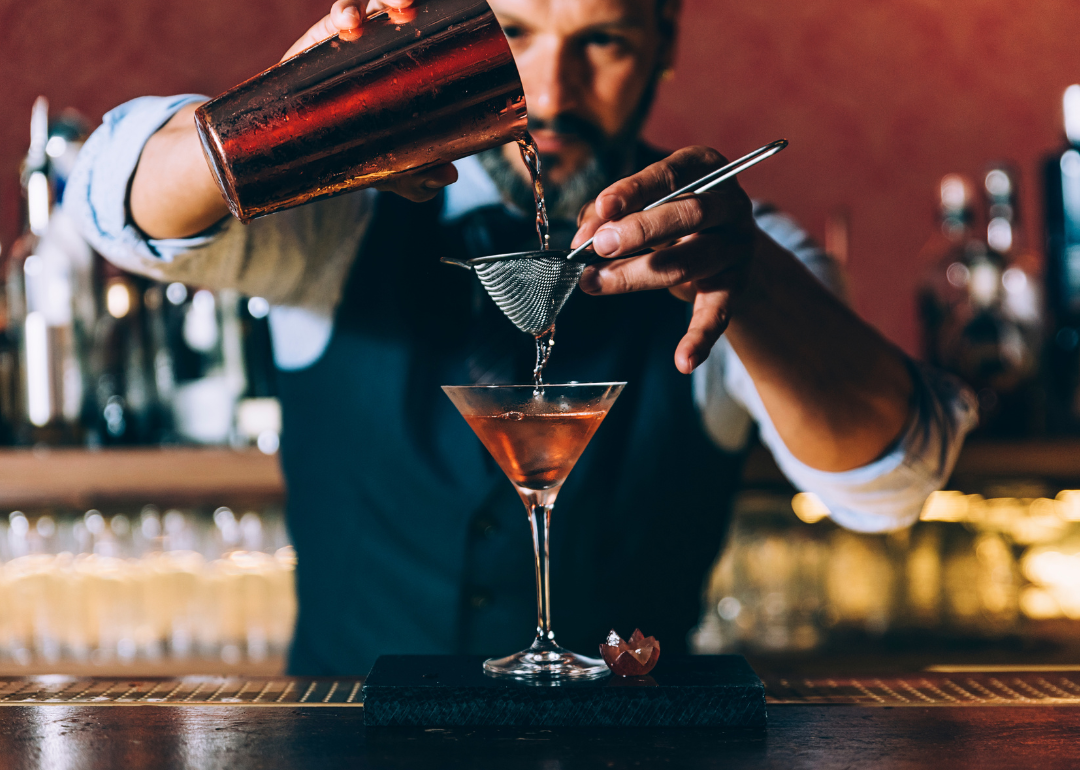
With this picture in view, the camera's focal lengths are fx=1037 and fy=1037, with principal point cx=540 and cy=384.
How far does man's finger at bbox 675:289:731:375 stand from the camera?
3.43 ft

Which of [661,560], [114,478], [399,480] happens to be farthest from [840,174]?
[114,478]

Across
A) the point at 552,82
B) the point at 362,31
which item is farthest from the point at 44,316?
the point at 362,31

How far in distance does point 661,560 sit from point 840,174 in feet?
5.03

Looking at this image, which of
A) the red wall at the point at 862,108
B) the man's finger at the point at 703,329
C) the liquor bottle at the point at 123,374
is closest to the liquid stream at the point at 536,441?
the man's finger at the point at 703,329

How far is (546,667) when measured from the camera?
3.40 feet

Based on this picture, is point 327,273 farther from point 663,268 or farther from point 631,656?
point 631,656

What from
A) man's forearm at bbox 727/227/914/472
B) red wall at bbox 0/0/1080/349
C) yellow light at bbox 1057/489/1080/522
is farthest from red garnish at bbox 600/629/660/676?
red wall at bbox 0/0/1080/349

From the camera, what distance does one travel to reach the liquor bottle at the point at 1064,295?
2.32 metres

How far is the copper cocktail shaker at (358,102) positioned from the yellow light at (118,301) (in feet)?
4.50

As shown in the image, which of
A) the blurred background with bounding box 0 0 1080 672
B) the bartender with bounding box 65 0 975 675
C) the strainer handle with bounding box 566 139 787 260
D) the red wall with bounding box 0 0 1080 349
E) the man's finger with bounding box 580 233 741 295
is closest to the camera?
the strainer handle with bounding box 566 139 787 260

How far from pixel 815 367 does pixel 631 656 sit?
0.62m

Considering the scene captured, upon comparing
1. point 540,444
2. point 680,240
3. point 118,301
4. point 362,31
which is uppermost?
point 362,31

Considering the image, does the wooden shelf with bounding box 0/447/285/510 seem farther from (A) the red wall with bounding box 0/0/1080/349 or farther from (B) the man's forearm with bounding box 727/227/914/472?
(A) the red wall with bounding box 0/0/1080/349

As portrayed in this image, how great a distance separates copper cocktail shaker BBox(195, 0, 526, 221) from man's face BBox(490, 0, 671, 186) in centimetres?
56
